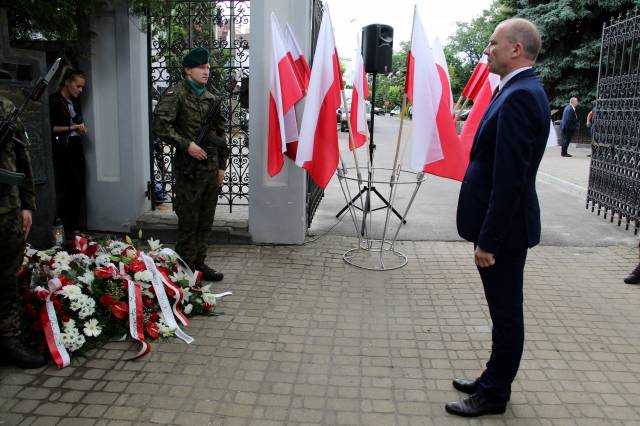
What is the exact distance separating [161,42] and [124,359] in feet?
14.1

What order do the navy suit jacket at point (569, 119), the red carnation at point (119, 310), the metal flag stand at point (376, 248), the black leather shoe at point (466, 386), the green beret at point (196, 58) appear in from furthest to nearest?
the navy suit jacket at point (569, 119) → the metal flag stand at point (376, 248) → the green beret at point (196, 58) → the red carnation at point (119, 310) → the black leather shoe at point (466, 386)

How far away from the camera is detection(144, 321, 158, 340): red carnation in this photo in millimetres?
4003

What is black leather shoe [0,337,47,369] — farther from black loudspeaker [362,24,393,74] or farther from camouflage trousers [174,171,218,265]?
black loudspeaker [362,24,393,74]

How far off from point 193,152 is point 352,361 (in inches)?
92.2

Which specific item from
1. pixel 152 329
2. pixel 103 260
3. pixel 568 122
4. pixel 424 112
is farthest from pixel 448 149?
pixel 568 122

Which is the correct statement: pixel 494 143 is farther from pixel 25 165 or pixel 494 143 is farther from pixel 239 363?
pixel 25 165

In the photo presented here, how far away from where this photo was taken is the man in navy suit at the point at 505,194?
2.67 meters

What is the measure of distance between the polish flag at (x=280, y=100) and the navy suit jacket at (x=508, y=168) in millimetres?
3064

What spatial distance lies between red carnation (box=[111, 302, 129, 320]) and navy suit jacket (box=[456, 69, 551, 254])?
2570 mm

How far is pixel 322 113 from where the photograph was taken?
5504mm

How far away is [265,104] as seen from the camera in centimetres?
615

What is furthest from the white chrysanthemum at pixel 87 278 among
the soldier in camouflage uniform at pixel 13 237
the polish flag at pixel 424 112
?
the polish flag at pixel 424 112

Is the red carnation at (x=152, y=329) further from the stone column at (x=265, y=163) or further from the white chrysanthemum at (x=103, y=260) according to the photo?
the stone column at (x=265, y=163)

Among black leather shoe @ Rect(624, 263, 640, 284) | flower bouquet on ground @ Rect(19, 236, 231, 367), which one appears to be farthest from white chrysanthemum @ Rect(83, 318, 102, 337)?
black leather shoe @ Rect(624, 263, 640, 284)
